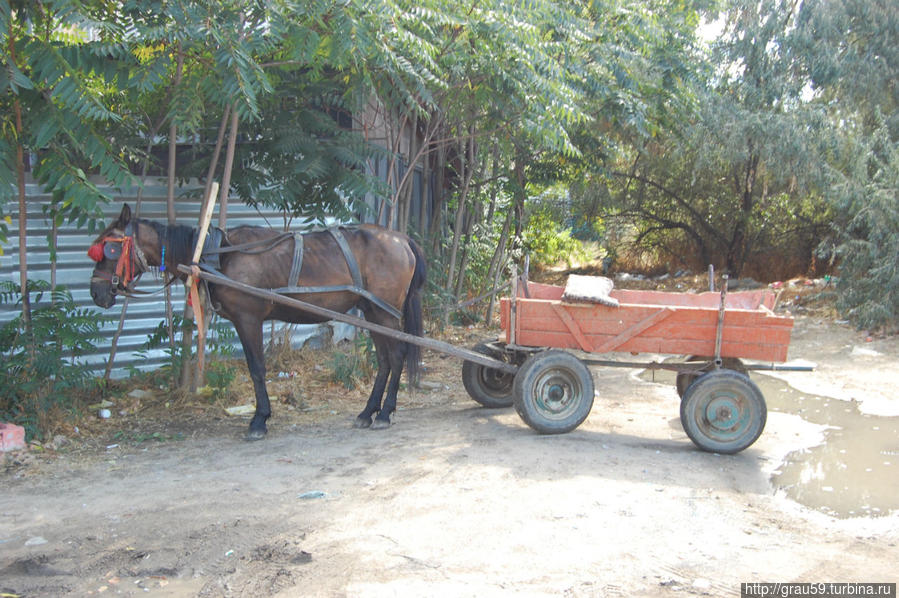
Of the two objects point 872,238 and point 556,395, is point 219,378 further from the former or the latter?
point 872,238

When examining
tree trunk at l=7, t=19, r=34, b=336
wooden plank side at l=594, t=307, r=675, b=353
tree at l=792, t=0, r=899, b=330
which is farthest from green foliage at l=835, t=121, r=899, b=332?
tree trunk at l=7, t=19, r=34, b=336

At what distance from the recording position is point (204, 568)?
3.81m

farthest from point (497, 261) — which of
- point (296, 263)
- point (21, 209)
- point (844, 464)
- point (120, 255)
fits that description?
point (21, 209)

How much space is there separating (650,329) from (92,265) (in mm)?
6189

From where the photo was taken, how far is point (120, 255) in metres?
5.75

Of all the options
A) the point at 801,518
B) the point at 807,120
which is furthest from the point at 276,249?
the point at 807,120

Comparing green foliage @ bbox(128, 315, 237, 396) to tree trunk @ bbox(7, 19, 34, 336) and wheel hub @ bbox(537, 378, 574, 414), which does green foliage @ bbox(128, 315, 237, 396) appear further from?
wheel hub @ bbox(537, 378, 574, 414)

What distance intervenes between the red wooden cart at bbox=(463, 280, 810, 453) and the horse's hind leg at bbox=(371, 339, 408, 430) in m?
1.02

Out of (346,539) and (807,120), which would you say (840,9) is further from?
(346,539)

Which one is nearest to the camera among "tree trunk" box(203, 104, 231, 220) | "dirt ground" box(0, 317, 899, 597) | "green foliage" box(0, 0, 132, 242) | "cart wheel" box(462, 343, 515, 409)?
"dirt ground" box(0, 317, 899, 597)

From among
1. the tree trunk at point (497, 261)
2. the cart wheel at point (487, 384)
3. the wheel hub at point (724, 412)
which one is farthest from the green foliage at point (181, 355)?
the tree trunk at point (497, 261)

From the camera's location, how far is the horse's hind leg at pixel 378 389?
6574 mm

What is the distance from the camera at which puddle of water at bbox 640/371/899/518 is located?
4.98 metres

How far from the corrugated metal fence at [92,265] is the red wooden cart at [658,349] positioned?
3985 mm
